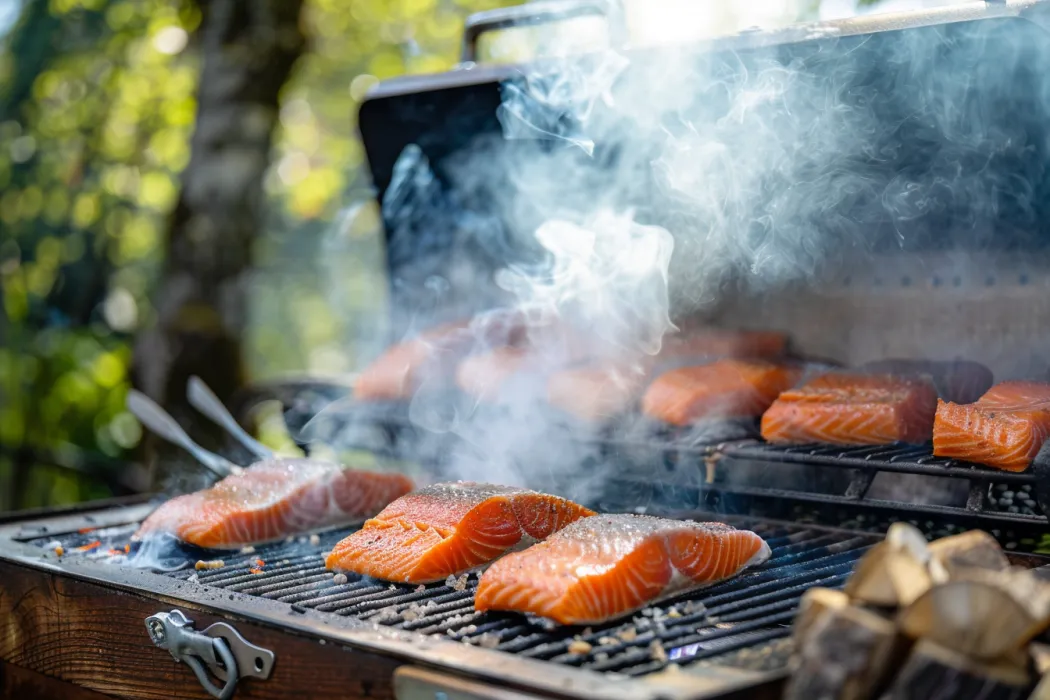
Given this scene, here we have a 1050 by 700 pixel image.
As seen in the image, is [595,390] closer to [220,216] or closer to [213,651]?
[213,651]

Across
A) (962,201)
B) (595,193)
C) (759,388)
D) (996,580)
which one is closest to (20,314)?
(595,193)

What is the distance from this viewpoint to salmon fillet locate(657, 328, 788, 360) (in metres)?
4.46

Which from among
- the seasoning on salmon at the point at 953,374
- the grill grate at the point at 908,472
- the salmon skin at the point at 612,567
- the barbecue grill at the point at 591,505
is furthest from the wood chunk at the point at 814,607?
the seasoning on salmon at the point at 953,374

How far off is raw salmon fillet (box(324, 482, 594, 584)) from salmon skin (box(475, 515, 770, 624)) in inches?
11.0

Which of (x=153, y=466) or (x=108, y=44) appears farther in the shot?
(x=108, y=44)

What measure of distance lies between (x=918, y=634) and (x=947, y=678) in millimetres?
105

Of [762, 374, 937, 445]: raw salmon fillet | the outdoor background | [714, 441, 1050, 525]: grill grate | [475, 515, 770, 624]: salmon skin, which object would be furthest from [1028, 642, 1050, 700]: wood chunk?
the outdoor background

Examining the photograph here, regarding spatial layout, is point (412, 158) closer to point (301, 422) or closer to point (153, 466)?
point (301, 422)

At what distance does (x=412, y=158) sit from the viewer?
5.04m

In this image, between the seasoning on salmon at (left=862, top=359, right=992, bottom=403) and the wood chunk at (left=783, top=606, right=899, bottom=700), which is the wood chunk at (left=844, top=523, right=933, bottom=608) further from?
the seasoning on salmon at (left=862, top=359, right=992, bottom=403)

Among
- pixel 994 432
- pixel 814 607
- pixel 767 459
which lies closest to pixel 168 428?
pixel 767 459

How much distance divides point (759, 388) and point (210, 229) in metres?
4.49

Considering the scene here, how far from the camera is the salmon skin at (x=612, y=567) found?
2561 millimetres

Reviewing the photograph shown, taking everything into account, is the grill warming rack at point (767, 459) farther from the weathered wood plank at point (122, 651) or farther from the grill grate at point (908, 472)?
the weathered wood plank at point (122, 651)
